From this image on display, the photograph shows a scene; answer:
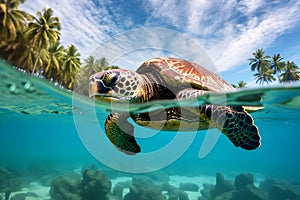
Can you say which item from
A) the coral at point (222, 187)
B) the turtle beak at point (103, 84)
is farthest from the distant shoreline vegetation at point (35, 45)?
the turtle beak at point (103, 84)

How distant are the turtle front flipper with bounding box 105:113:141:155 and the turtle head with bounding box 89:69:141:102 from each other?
1.16 metres

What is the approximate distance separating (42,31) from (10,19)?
3572 millimetres

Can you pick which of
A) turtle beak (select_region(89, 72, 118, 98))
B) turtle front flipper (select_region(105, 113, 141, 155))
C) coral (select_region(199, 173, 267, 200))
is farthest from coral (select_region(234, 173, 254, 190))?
turtle beak (select_region(89, 72, 118, 98))

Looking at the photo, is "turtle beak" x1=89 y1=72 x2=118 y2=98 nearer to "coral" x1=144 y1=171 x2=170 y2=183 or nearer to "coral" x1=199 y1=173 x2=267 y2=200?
"coral" x1=199 y1=173 x2=267 y2=200

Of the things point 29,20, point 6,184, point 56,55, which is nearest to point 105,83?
point 6,184

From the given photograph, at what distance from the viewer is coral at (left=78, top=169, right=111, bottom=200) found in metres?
11.2

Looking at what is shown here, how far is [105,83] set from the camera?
4137 millimetres

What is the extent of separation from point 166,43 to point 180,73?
314 cm

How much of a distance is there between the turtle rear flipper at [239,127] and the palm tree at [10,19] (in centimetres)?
2441

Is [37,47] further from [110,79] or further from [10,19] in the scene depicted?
[110,79]

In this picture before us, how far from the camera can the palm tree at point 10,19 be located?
2167 centimetres

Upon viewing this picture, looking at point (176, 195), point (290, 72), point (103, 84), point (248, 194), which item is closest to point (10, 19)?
point (176, 195)

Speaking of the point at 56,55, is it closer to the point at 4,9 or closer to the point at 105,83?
the point at 4,9

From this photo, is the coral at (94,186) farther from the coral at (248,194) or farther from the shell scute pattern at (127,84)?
the shell scute pattern at (127,84)
